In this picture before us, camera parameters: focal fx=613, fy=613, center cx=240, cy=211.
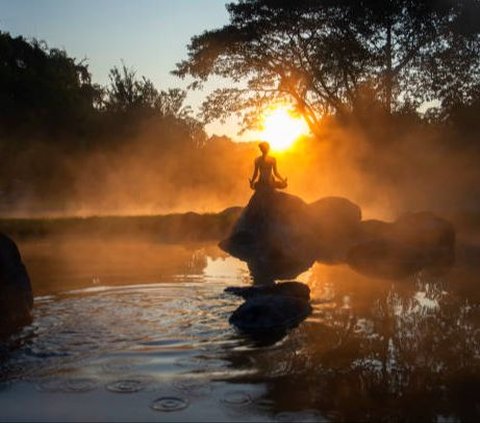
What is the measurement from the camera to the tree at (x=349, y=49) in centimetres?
2636

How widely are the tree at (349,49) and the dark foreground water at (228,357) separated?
59.9ft

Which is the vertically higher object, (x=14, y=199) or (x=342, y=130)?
(x=342, y=130)

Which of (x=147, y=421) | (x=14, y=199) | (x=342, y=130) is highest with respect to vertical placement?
(x=342, y=130)

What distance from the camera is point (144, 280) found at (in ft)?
35.9

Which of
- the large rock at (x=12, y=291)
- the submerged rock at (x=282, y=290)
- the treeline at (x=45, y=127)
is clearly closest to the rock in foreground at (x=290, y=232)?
the submerged rock at (x=282, y=290)

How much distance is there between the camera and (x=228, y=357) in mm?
6207

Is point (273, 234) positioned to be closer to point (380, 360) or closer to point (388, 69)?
point (380, 360)

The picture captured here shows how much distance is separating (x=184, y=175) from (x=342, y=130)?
40.2 ft

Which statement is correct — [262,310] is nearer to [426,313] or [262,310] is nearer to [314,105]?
[426,313]

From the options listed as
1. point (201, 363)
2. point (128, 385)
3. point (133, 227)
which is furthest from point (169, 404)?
point (133, 227)

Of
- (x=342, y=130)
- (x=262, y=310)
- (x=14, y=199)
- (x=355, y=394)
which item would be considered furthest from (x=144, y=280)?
(x=14, y=199)

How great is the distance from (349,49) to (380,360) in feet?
73.8

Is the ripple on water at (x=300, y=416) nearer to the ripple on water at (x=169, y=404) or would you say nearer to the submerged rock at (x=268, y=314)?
the ripple on water at (x=169, y=404)

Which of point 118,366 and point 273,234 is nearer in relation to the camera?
point 118,366
